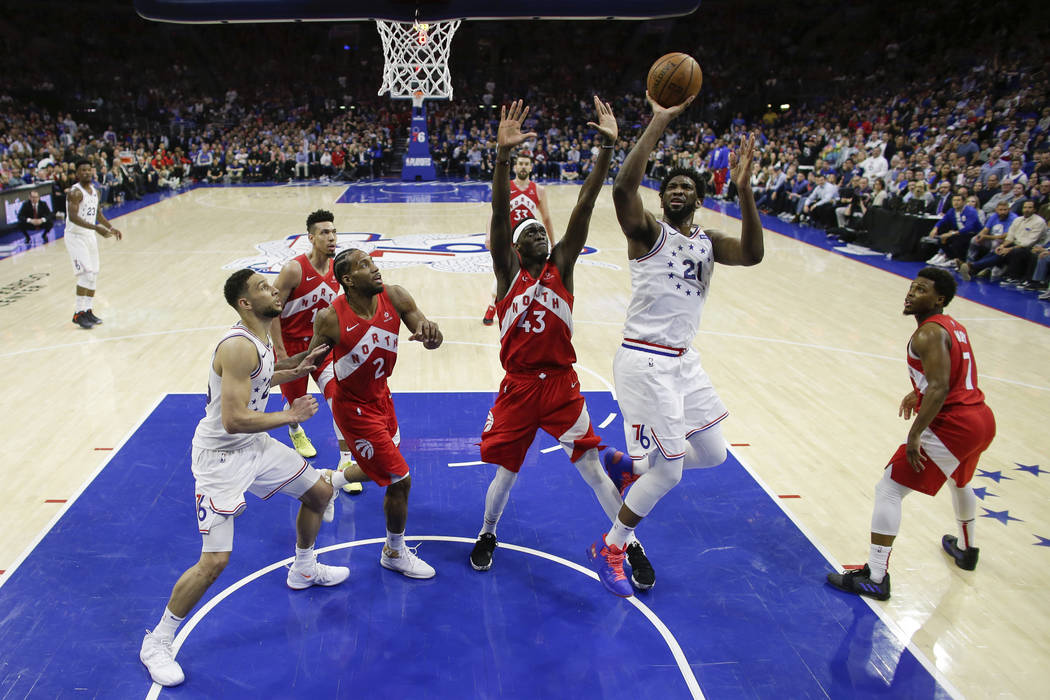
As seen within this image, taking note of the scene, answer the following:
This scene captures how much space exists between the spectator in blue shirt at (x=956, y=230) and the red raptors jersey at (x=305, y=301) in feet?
33.5

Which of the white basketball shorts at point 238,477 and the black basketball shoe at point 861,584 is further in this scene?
the black basketball shoe at point 861,584

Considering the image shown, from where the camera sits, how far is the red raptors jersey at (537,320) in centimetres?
401

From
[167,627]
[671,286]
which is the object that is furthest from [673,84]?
[167,627]

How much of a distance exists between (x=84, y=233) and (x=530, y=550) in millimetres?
6899

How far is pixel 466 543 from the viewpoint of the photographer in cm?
453

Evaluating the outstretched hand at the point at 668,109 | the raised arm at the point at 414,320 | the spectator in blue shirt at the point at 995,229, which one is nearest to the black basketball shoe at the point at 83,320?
the raised arm at the point at 414,320

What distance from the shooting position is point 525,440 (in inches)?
162

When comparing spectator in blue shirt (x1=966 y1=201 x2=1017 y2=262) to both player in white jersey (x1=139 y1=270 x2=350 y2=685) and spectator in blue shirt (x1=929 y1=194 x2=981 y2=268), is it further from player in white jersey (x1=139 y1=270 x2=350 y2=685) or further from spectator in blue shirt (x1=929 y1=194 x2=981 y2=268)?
player in white jersey (x1=139 y1=270 x2=350 y2=685)

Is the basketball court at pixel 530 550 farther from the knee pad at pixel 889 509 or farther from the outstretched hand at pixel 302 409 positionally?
the outstretched hand at pixel 302 409

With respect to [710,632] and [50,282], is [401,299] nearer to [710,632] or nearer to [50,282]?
[710,632]

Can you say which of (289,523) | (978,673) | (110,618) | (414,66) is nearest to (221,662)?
(110,618)

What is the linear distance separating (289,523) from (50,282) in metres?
8.23

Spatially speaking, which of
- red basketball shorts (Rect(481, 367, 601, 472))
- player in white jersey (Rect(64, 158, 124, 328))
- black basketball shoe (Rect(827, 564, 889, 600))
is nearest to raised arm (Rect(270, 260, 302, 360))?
red basketball shorts (Rect(481, 367, 601, 472))

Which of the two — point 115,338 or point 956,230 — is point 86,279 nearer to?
point 115,338
